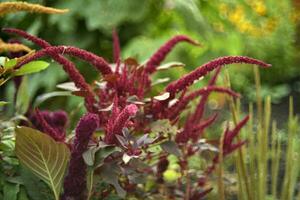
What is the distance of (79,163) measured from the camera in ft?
3.80

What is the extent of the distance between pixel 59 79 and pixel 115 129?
58.6 inches

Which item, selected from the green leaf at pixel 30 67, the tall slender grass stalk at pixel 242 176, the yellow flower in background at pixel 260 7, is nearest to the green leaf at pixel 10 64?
the green leaf at pixel 30 67

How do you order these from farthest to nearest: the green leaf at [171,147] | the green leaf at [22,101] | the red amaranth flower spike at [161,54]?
1. the green leaf at [22,101]
2. the red amaranth flower spike at [161,54]
3. the green leaf at [171,147]

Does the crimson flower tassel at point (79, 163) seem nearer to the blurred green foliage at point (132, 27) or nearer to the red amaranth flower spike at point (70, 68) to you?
the red amaranth flower spike at point (70, 68)

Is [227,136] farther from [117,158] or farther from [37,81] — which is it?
[37,81]

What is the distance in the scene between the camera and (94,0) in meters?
2.59

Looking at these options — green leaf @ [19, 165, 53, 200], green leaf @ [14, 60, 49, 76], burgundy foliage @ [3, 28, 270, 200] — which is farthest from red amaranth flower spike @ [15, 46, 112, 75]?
green leaf @ [19, 165, 53, 200]

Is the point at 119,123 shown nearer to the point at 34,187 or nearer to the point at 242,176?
the point at 34,187

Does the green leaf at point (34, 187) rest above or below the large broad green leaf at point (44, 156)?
below

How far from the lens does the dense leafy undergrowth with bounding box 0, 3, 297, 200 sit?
114cm

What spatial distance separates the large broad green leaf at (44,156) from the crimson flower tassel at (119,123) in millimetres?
83

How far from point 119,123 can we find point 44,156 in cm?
17

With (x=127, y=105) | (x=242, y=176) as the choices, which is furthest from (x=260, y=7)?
(x=127, y=105)

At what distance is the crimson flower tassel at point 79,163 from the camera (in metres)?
1.08
